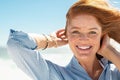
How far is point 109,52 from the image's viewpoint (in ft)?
20.3

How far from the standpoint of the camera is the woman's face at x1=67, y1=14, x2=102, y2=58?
5879mm

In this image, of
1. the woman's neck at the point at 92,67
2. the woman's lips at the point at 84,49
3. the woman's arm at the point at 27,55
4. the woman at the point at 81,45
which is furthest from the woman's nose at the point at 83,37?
the woman's arm at the point at 27,55

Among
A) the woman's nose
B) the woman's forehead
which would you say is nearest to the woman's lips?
the woman's nose

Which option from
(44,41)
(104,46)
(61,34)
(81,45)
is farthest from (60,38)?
(104,46)

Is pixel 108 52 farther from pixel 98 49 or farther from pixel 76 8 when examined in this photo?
pixel 76 8

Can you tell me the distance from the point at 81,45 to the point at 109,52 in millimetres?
458

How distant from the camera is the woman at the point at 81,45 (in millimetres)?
5785

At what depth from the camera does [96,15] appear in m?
6.00

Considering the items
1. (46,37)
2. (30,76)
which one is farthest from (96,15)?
(30,76)

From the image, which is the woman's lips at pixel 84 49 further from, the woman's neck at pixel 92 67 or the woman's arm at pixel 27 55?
the woman's arm at pixel 27 55

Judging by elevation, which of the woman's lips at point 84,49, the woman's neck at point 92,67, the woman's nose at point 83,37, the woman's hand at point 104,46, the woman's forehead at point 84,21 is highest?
the woman's forehead at point 84,21

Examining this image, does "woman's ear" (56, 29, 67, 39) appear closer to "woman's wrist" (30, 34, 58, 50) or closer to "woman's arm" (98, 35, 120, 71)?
"woman's wrist" (30, 34, 58, 50)

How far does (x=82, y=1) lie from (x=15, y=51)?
0.94 meters

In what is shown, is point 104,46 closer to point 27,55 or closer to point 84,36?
point 84,36
